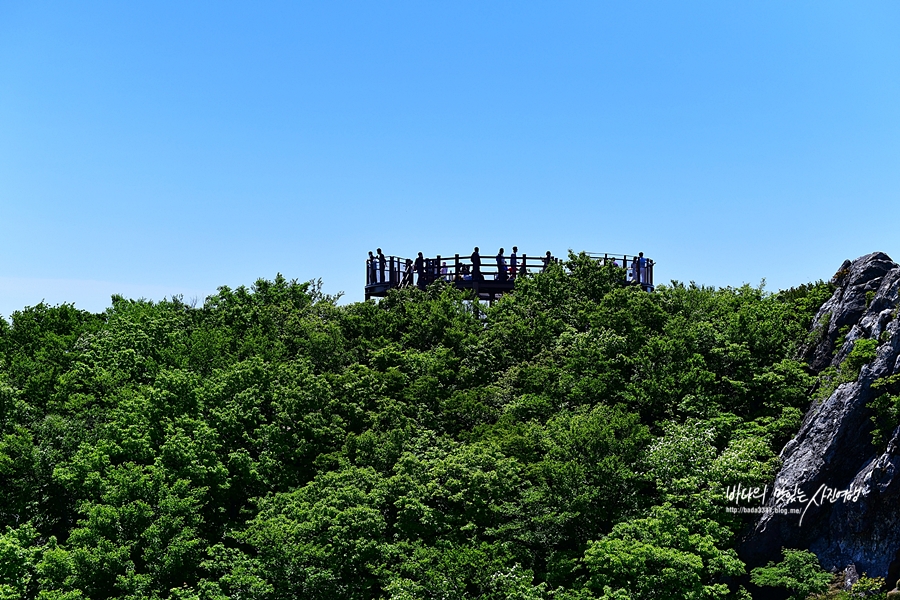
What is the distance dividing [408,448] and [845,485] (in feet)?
45.2

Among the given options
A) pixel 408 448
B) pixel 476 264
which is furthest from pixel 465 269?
pixel 408 448

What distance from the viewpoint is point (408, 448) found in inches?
1243

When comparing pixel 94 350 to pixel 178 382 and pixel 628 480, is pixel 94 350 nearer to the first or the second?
pixel 178 382

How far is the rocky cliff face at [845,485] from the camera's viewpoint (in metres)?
26.1

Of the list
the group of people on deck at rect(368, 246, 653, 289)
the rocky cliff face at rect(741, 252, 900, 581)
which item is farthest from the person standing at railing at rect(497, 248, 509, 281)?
the rocky cliff face at rect(741, 252, 900, 581)

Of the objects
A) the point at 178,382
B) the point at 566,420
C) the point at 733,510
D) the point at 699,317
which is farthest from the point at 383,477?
the point at 699,317

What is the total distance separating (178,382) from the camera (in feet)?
111

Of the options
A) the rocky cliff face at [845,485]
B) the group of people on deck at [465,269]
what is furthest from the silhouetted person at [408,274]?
the rocky cliff face at [845,485]

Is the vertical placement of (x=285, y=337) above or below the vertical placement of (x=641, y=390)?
above

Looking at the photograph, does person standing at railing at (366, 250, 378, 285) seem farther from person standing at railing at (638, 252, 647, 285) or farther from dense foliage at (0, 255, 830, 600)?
person standing at railing at (638, 252, 647, 285)

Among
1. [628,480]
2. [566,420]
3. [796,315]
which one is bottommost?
[628,480]

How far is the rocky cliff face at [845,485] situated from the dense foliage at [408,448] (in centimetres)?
99

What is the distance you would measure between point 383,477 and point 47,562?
10370mm

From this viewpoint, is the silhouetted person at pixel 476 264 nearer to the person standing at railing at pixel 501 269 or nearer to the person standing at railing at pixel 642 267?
the person standing at railing at pixel 501 269
